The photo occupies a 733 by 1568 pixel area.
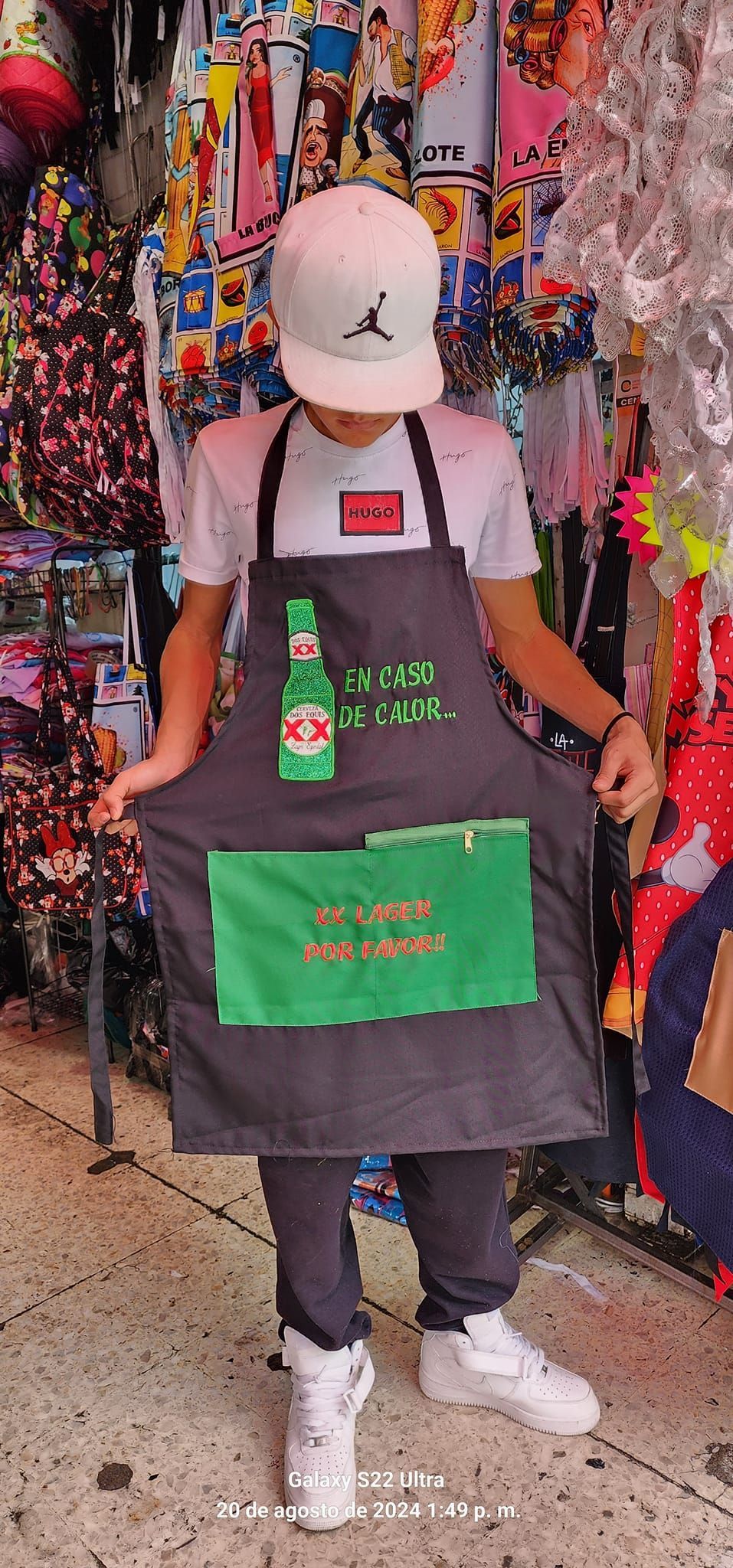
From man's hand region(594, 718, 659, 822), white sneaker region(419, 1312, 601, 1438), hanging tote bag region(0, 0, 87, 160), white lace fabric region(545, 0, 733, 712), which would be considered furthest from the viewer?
hanging tote bag region(0, 0, 87, 160)

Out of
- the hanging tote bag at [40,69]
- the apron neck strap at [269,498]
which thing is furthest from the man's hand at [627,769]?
the hanging tote bag at [40,69]

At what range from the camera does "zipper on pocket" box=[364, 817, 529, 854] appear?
4.13 ft

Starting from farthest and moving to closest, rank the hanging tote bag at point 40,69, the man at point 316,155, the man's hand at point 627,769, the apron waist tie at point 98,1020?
the hanging tote bag at point 40,69
the man at point 316,155
the apron waist tie at point 98,1020
the man's hand at point 627,769

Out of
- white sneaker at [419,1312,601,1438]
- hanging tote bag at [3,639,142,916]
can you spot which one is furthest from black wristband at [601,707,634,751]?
hanging tote bag at [3,639,142,916]

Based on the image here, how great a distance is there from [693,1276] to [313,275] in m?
1.68

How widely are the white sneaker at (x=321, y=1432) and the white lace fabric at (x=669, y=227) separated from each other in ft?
3.80

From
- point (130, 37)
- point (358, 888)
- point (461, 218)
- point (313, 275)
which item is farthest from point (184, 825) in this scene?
point (130, 37)

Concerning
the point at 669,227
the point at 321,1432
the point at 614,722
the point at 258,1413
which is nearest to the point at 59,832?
the point at 258,1413

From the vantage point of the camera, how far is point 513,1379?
1.52 metres

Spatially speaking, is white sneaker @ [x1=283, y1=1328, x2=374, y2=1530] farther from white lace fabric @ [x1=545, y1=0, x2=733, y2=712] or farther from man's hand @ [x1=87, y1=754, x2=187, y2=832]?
white lace fabric @ [x1=545, y1=0, x2=733, y2=712]

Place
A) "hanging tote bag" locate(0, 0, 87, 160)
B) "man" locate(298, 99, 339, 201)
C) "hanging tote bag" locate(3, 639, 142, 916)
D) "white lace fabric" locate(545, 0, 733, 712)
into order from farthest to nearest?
"hanging tote bag" locate(3, 639, 142, 916), "hanging tote bag" locate(0, 0, 87, 160), "man" locate(298, 99, 339, 201), "white lace fabric" locate(545, 0, 733, 712)

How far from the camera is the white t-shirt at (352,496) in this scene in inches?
49.4

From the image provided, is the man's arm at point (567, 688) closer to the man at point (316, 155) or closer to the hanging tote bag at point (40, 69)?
the man at point (316, 155)

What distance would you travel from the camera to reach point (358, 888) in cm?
127
